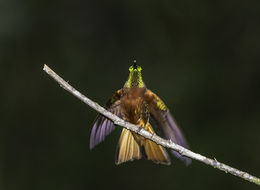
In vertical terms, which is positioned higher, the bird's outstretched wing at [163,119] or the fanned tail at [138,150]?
the bird's outstretched wing at [163,119]

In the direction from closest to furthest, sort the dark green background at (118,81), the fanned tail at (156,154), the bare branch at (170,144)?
the bare branch at (170,144), the fanned tail at (156,154), the dark green background at (118,81)

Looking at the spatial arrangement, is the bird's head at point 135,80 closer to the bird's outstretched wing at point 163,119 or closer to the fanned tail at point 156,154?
the bird's outstretched wing at point 163,119

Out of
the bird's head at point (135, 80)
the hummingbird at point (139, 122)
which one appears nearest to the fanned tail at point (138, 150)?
the hummingbird at point (139, 122)

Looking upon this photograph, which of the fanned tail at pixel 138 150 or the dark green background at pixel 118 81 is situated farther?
the dark green background at pixel 118 81

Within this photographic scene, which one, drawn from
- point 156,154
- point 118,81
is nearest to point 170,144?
point 156,154

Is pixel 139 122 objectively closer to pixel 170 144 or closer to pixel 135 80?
pixel 135 80

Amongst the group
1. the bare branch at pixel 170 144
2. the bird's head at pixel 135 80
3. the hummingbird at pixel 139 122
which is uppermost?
the bird's head at pixel 135 80
